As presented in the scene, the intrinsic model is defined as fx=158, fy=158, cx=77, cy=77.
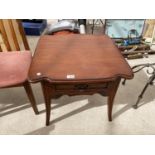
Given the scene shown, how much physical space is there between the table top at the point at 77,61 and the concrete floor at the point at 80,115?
0.61 meters

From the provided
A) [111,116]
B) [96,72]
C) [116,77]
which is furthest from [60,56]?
[111,116]

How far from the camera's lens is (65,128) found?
136 centimetres

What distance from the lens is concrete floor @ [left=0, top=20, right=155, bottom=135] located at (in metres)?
1.35

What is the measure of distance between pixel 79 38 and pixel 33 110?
0.79m

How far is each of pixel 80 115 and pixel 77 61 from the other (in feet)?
2.02

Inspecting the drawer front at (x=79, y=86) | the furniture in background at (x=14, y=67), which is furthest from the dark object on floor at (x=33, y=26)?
the drawer front at (x=79, y=86)

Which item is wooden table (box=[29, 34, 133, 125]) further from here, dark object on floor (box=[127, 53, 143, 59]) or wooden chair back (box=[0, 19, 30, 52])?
dark object on floor (box=[127, 53, 143, 59])

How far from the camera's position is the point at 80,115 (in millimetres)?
1466

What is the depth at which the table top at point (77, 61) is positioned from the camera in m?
0.93

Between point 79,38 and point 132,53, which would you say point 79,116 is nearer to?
point 79,38

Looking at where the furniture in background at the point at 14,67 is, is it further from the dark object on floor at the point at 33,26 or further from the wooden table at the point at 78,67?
the dark object on floor at the point at 33,26

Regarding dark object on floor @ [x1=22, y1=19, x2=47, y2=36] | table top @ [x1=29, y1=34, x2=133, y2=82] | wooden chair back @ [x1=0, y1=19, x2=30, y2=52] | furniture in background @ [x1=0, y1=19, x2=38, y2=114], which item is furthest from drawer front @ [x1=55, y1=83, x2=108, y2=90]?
dark object on floor @ [x1=22, y1=19, x2=47, y2=36]

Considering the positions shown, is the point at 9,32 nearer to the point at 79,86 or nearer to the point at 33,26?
the point at 33,26
